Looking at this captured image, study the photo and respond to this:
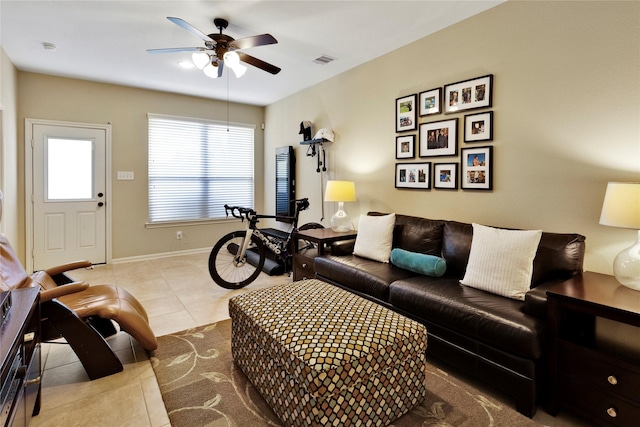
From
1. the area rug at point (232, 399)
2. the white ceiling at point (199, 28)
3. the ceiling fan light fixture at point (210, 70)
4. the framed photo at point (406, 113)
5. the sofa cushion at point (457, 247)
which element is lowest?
the area rug at point (232, 399)

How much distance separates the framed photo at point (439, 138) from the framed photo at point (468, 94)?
0.14 metres

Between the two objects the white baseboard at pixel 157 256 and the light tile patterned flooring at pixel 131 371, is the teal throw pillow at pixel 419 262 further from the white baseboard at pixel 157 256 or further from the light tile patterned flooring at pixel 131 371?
the white baseboard at pixel 157 256

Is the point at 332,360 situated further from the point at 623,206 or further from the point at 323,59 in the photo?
the point at 323,59

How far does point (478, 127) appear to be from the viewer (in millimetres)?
2902

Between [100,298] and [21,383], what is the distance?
100 cm

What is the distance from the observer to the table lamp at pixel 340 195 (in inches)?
152

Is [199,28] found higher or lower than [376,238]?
higher

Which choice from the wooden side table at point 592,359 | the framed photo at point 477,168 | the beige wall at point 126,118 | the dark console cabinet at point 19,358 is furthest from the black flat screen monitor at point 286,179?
the wooden side table at point 592,359

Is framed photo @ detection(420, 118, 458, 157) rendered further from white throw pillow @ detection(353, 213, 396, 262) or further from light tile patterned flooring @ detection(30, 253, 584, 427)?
light tile patterned flooring @ detection(30, 253, 584, 427)

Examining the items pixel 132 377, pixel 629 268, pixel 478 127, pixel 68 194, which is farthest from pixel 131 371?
pixel 68 194

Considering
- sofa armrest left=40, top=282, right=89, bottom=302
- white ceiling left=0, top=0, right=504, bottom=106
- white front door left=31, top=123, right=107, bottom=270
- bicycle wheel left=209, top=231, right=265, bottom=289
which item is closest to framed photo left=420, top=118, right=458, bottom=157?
white ceiling left=0, top=0, right=504, bottom=106

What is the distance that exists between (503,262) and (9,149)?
532 centimetres

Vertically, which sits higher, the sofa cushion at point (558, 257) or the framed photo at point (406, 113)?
the framed photo at point (406, 113)

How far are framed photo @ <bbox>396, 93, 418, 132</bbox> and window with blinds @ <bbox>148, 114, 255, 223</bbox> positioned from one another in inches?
138
